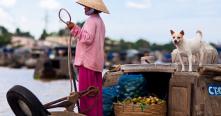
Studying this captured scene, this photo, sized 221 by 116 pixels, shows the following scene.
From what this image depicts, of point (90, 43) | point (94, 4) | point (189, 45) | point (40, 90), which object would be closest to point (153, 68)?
point (189, 45)

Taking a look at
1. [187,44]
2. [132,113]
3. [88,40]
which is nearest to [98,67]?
[88,40]

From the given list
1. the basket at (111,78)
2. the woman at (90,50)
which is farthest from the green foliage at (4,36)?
the woman at (90,50)

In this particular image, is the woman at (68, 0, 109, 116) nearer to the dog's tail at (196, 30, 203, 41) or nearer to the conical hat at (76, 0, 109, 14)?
the conical hat at (76, 0, 109, 14)

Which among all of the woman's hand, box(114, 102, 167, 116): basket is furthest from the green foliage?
the woman's hand

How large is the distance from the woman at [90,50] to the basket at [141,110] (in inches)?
13.3

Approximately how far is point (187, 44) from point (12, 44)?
89.7 m

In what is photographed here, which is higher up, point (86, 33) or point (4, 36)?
point (86, 33)

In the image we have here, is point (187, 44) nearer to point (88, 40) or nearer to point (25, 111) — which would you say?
point (88, 40)

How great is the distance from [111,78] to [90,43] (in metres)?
1.28

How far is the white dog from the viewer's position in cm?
579

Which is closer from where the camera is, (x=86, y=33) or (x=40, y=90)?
(x=86, y=33)

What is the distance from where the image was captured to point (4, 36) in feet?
319

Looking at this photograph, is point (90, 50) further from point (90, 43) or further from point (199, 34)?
point (199, 34)

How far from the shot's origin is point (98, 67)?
5.36 m
